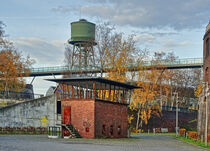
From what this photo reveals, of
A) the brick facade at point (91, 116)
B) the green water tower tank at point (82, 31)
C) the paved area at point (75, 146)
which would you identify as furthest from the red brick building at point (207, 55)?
the green water tower tank at point (82, 31)

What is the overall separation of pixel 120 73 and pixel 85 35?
76.2 feet

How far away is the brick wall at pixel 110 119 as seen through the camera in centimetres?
3788

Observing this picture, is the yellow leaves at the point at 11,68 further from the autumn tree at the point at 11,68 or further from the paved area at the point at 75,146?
the paved area at the point at 75,146

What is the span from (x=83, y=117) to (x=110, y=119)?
12.9 feet

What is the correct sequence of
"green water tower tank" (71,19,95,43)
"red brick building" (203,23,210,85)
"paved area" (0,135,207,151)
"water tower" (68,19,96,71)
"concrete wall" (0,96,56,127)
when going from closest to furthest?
"paved area" (0,135,207,151) < "red brick building" (203,23,210,85) < "concrete wall" (0,96,56,127) < "water tower" (68,19,96,71) < "green water tower tank" (71,19,95,43)

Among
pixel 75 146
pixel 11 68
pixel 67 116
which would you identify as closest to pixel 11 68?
pixel 11 68

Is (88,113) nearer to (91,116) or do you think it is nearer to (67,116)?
(91,116)

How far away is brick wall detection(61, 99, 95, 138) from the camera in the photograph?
37.0 metres

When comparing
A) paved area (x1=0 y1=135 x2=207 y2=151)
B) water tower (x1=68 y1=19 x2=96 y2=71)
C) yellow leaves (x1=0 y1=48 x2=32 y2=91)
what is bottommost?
paved area (x1=0 y1=135 x2=207 y2=151)

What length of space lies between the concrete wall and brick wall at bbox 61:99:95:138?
10739 mm

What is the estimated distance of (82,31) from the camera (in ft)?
246

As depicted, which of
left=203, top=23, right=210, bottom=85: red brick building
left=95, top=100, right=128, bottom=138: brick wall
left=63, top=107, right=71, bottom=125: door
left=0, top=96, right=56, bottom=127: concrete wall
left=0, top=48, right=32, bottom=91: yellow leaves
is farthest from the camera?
left=0, top=48, right=32, bottom=91: yellow leaves

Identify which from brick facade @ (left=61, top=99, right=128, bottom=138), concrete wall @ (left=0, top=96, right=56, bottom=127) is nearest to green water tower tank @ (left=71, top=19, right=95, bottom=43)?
concrete wall @ (left=0, top=96, right=56, bottom=127)

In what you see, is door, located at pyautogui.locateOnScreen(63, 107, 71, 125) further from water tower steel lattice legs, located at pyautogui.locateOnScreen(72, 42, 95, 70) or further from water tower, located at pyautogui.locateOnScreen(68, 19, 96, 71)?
water tower, located at pyautogui.locateOnScreen(68, 19, 96, 71)
